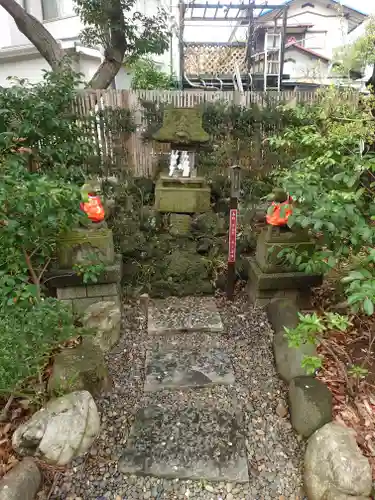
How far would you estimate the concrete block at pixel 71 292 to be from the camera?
3.23m

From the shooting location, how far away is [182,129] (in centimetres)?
406

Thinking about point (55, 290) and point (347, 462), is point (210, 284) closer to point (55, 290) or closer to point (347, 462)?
point (55, 290)

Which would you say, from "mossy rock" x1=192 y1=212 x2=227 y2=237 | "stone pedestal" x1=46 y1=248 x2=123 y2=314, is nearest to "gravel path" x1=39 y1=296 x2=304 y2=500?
"stone pedestal" x1=46 y1=248 x2=123 y2=314

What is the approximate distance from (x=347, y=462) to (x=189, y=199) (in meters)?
3.10

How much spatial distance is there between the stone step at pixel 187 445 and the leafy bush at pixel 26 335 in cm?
74

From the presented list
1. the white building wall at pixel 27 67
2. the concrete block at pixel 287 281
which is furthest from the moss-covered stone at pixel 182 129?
the white building wall at pixel 27 67

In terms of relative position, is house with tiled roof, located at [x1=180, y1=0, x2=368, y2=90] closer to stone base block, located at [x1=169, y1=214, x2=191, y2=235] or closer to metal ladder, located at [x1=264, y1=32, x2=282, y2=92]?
metal ladder, located at [x1=264, y1=32, x2=282, y2=92]

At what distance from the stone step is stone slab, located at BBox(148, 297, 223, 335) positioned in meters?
0.86

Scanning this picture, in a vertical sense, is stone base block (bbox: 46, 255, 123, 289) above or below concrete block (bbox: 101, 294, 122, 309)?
above

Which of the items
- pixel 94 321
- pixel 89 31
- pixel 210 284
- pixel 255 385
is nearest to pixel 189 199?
pixel 210 284

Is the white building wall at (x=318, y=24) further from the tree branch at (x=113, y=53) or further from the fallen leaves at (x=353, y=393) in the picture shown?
the fallen leaves at (x=353, y=393)

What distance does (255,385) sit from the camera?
2529 mm

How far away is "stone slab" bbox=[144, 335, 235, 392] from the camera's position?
252cm

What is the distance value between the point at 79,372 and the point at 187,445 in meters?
0.80
